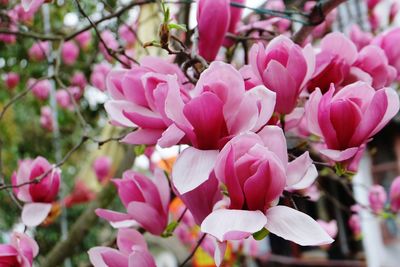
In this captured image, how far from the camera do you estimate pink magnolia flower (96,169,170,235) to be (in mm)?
543

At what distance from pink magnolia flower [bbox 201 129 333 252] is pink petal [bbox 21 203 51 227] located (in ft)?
1.02

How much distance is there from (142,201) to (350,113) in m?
0.26

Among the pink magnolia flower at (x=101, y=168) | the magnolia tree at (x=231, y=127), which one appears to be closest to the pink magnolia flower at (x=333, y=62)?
the magnolia tree at (x=231, y=127)

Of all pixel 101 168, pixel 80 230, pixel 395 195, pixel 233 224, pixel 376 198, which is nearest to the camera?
pixel 233 224

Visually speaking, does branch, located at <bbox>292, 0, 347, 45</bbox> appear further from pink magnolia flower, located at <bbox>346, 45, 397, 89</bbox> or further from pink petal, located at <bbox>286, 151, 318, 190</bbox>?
pink petal, located at <bbox>286, 151, 318, 190</bbox>

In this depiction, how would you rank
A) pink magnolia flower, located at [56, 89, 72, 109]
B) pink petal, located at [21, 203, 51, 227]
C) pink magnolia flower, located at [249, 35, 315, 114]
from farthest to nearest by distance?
pink magnolia flower, located at [56, 89, 72, 109] → pink petal, located at [21, 203, 51, 227] → pink magnolia flower, located at [249, 35, 315, 114]

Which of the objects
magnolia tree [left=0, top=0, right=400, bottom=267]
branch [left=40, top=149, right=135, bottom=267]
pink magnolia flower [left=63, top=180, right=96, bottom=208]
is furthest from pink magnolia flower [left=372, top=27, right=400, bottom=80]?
pink magnolia flower [left=63, top=180, right=96, bottom=208]

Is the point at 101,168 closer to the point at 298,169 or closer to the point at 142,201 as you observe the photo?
the point at 142,201

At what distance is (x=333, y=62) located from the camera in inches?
20.3

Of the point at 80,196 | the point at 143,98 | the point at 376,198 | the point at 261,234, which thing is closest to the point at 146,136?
the point at 143,98

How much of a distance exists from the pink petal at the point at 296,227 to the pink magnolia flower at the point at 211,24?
9.7 inches

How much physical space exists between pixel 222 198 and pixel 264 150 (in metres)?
0.12

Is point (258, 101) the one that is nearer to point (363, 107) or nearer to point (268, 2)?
point (363, 107)

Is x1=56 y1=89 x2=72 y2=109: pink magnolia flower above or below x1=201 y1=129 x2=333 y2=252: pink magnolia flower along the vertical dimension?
below
